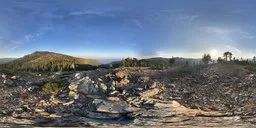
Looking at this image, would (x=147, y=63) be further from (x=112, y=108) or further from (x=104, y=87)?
(x=112, y=108)

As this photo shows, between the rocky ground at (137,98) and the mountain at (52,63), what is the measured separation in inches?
49.3

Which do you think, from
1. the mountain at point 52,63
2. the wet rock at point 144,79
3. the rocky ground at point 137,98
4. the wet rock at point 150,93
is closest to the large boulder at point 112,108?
the rocky ground at point 137,98

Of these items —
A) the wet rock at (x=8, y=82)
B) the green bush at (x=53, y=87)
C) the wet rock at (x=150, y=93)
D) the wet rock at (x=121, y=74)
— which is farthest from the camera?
the wet rock at (x=8, y=82)

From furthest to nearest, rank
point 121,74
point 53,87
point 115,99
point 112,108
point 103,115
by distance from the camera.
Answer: point 121,74 < point 53,87 < point 115,99 < point 112,108 < point 103,115

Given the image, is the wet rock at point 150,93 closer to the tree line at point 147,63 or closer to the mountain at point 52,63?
the tree line at point 147,63

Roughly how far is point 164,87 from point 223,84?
2.42 m

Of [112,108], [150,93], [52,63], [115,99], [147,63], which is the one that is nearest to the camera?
[112,108]

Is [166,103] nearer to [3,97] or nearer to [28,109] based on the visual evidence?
[28,109]

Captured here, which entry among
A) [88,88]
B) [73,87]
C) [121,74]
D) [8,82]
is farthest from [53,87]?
[121,74]

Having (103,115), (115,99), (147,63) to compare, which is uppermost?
(147,63)

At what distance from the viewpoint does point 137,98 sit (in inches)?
780

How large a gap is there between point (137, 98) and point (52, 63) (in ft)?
22.0

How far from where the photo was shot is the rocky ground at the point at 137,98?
18297mm

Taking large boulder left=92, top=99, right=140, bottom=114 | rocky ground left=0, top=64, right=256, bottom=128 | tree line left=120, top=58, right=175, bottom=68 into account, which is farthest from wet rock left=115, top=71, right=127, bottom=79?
large boulder left=92, top=99, right=140, bottom=114
